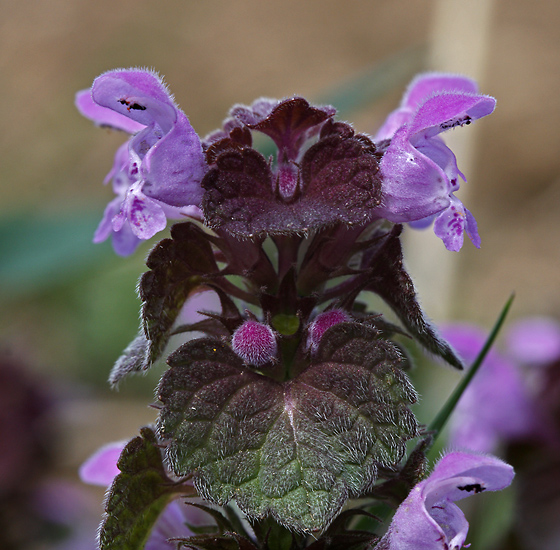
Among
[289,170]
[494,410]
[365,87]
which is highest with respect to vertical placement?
[365,87]

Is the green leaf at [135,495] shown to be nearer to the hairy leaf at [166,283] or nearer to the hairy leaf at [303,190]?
the hairy leaf at [166,283]

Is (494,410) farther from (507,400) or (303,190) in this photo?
(303,190)

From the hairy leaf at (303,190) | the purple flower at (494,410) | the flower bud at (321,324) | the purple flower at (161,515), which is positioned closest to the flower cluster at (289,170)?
the hairy leaf at (303,190)

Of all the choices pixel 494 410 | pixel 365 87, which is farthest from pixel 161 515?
pixel 365 87

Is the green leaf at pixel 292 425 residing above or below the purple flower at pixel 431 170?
below

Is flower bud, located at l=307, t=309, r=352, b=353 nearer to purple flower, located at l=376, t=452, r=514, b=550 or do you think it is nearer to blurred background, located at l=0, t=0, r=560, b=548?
purple flower, located at l=376, t=452, r=514, b=550

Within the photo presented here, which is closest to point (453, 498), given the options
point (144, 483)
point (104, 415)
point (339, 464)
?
point (339, 464)

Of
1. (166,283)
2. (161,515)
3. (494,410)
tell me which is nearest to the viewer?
(166,283)

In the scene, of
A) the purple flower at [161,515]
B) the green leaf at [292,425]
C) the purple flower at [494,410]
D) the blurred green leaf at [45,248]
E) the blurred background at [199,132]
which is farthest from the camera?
the blurred background at [199,132]

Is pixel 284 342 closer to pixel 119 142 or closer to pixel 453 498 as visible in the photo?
pixel 453 498

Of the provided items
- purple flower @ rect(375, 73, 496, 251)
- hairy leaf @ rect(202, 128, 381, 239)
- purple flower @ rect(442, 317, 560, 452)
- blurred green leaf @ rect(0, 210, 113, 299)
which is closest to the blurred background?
blurred green leaf @ rect(0, 210, 113, 299)
